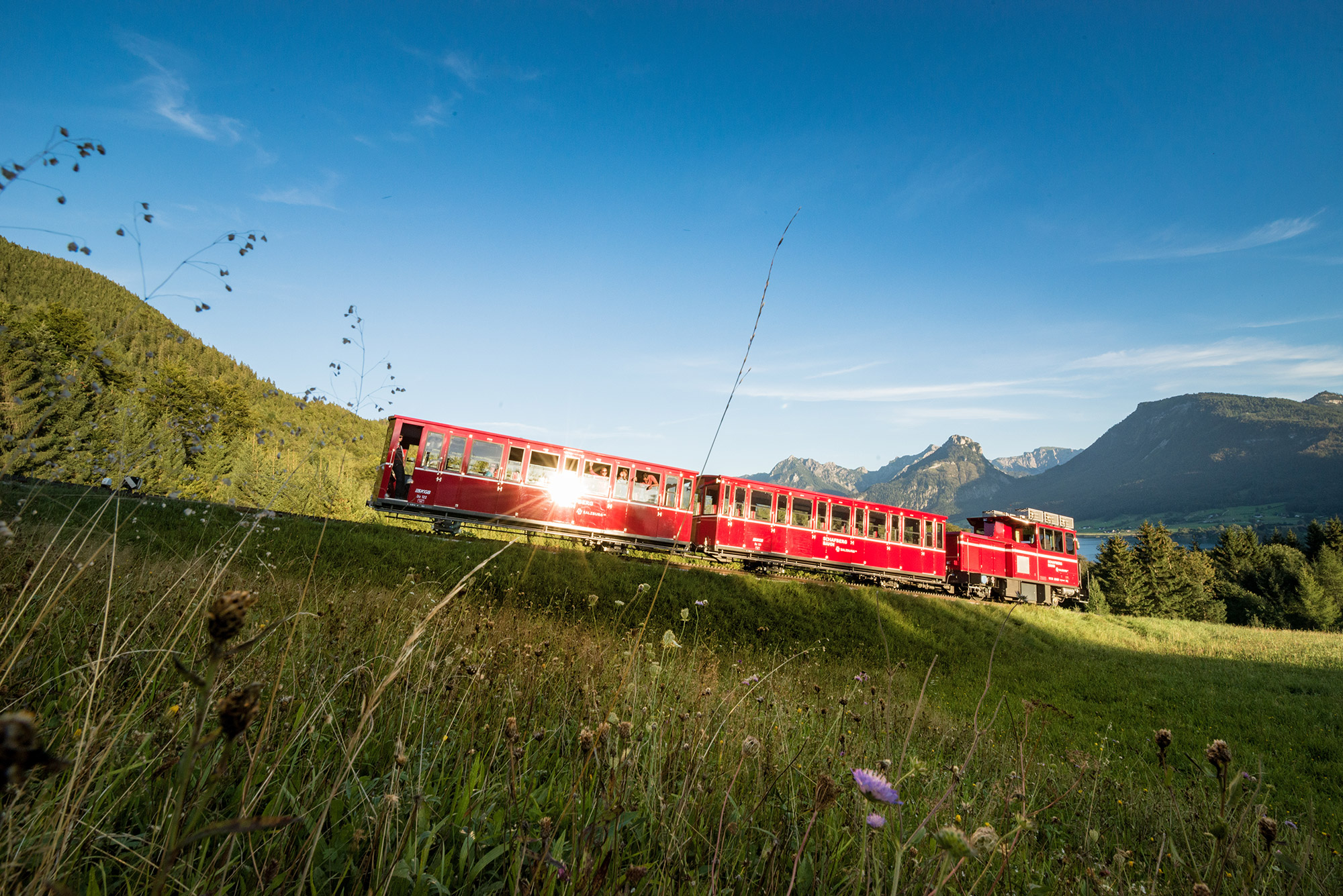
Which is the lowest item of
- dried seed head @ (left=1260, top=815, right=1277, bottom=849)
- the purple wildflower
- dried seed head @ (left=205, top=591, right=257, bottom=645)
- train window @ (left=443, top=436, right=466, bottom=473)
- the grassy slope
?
the grassy slope

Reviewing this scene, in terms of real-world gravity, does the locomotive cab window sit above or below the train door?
below

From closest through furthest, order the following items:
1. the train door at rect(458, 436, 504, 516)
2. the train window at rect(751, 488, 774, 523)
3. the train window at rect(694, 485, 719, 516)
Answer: the train door at rect(458, 436, 504, 516)
the train window at rect(694, 485, 719, 516)
the train window at rect(751, 488, 774, 523)

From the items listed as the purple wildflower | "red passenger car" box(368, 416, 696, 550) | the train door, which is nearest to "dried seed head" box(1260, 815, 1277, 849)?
the purple wildflower

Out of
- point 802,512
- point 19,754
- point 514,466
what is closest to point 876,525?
point 802,512

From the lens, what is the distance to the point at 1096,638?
1802 centimetres

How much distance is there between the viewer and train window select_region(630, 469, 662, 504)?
57.1 feet

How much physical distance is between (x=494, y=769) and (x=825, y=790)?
5.34 ft

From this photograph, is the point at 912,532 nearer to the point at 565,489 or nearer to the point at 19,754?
the point at 565,489

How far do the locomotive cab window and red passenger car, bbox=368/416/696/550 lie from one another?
8681 mm

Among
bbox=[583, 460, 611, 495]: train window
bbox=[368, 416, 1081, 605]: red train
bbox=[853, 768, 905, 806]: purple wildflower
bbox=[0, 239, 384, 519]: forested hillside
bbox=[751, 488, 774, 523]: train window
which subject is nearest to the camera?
bbox=[853, 768, 905, 806]: purple wildflower

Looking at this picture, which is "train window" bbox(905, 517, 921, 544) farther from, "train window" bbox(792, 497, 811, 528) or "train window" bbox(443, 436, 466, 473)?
"train window" bbox(443, 436, 466, 473)

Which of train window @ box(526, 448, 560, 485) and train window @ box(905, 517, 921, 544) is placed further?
train window @ box(905, 517, 921, 544)

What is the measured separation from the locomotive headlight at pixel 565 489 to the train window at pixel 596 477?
0.86 feet

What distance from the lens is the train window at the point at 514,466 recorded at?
16.0m
